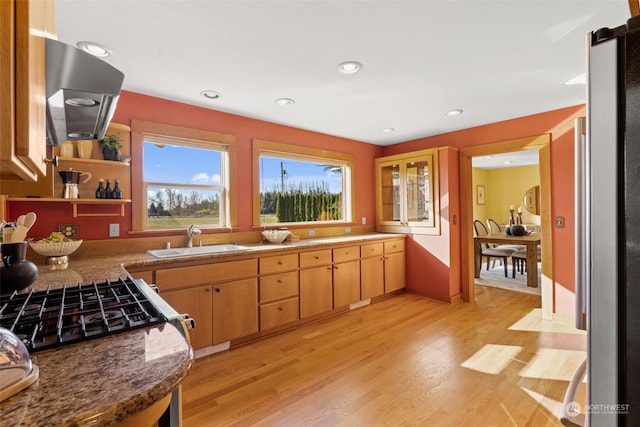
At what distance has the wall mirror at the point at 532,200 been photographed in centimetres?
754

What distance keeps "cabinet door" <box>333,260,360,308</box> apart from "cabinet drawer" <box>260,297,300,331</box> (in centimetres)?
56

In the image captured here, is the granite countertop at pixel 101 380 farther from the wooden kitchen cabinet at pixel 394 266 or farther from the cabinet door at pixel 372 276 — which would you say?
the wooden kitchen cabinet at pixel 394 266

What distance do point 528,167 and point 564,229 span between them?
5310mm

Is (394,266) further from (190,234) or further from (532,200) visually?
(532,200)

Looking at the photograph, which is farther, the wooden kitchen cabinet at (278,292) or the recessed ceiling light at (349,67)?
the wooden kitchen cabinet at (278,292)

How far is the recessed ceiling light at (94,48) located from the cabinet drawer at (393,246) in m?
3.39

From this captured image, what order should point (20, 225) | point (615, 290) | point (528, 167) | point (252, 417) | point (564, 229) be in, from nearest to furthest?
1. point (615, 290)
2. point (20, 225)
3. point (252, 417)
4. point (564, 229)
5. point (528, 167)

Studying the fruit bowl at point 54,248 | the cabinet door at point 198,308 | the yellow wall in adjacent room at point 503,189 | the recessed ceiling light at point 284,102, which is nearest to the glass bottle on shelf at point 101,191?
the fruit bowl at point 54,248

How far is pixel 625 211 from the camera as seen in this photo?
65cm

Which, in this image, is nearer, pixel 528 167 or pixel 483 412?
pixel 483 412

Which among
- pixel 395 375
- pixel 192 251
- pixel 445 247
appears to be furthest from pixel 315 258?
pixel 445 247

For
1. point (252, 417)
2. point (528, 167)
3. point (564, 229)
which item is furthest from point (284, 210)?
point (528, 167)

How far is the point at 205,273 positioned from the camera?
8.16ft

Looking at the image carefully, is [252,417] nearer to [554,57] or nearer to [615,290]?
[615,290]
